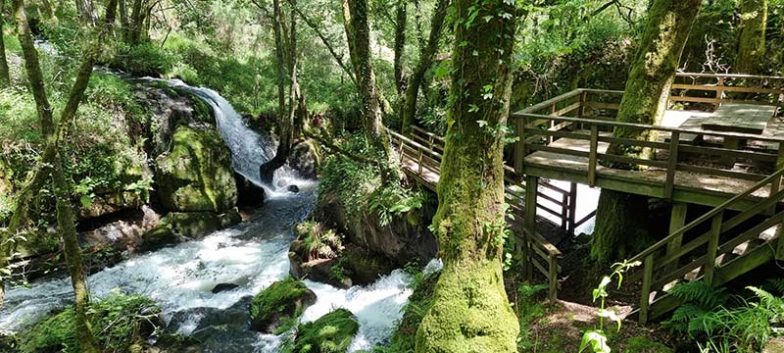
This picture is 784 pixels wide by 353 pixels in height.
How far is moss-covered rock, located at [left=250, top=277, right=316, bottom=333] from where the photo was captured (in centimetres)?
1005

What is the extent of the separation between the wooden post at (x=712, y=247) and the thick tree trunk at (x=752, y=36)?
7.25 meters

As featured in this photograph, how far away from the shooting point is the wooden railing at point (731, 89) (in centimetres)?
967

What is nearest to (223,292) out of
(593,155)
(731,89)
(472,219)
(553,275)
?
(553,275)

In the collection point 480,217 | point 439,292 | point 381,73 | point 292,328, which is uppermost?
point 381,73

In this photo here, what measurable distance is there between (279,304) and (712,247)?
26.3 ft

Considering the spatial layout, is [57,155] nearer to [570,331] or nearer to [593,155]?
[570,331]

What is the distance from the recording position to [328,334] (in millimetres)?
8945

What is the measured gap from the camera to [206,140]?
50.0 ft

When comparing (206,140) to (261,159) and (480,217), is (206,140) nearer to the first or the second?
(261,159)

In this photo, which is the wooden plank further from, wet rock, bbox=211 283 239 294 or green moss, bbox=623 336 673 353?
wet rock, bbox=211 283 239 294

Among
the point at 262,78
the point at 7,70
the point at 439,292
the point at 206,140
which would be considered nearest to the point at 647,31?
the point at 439,292

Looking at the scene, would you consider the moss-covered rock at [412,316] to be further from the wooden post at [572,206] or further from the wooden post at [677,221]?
the wooden post at [677,221]

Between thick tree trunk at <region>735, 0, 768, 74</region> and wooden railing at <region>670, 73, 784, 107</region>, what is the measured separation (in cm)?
34

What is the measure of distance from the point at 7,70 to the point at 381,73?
12.2 meters
